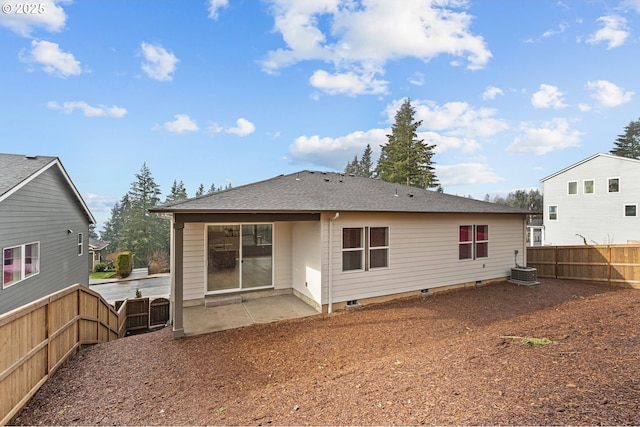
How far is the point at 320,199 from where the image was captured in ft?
25.6

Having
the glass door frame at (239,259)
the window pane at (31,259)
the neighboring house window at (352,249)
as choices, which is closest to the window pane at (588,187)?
the neighboring house window at (352,249)

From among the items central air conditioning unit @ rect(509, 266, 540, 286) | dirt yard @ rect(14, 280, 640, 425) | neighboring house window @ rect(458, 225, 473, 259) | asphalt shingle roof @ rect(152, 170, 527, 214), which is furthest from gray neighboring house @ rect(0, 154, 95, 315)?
central air conditioning unit @ rect(509, 266, 540, 286)

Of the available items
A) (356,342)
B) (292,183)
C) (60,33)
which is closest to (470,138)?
(292,183)

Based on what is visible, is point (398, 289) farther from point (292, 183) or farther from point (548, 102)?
point (548, 102)

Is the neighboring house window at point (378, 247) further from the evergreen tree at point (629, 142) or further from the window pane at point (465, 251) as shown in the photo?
the evergreen tree at point (629, 142)

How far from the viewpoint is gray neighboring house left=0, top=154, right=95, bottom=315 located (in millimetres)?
7636

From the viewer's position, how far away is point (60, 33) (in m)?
8.50

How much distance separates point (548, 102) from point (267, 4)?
39.1 ft

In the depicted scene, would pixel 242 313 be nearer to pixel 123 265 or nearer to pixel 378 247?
pixel 378 247

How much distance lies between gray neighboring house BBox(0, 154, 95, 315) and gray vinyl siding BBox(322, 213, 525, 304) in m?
8.73

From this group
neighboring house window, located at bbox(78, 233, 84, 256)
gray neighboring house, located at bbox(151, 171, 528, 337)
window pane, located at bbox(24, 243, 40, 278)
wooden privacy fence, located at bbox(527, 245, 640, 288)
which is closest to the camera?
gray neighboring house, located at bbox(151, 171, 528, 337)

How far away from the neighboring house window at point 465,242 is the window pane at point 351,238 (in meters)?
3.91

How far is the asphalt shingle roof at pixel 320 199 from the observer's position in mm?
6301

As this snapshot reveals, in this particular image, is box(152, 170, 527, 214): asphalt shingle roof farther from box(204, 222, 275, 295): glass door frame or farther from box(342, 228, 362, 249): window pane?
box(204, 222, 275, 295): glass door frame
